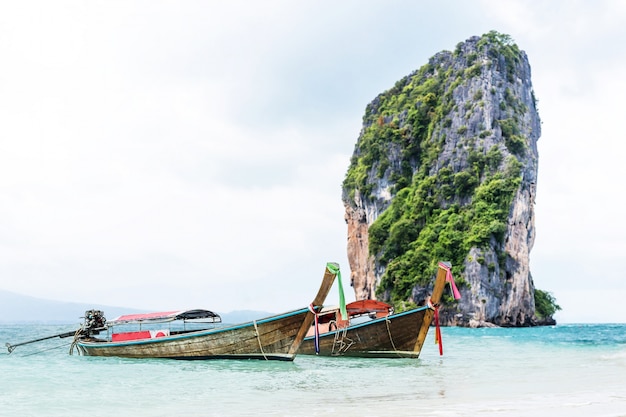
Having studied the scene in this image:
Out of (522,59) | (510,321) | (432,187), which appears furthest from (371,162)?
(510,321)

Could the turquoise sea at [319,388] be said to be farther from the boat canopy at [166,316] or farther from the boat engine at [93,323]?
the boat engine at [93,323]

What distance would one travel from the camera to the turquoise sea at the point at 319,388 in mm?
9172

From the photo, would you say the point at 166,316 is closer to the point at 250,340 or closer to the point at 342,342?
the point at 250,340

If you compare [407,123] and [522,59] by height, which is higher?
[522,59]

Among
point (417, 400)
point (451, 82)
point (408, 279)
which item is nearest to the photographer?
point (417, 400)

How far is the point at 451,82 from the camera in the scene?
63312 mm

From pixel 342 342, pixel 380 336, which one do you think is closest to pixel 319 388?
pixel 380 336

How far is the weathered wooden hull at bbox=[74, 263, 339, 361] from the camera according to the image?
620 inches

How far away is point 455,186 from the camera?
56000 millimetres

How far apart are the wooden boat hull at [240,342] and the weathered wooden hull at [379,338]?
3.37m

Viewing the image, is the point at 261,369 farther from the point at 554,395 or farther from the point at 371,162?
the point at 371,162

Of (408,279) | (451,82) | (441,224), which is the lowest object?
(408,279)

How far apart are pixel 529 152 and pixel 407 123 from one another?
14083 mm

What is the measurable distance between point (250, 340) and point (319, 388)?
4951 mm
